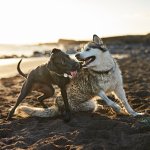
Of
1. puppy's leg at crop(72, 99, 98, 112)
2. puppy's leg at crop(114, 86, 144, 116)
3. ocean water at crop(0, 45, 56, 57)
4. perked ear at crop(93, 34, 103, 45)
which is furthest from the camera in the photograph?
ocean water at crop(0, 45, 56, 57)

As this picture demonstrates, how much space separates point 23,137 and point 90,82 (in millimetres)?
2022

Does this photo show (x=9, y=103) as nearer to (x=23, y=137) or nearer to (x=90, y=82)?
(x=90, y=82)

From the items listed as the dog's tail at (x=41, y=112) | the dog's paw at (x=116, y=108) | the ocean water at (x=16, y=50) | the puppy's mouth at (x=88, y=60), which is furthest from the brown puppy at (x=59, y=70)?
the ocean water at (x=16, y=50)

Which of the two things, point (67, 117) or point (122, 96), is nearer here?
point (67, 117)

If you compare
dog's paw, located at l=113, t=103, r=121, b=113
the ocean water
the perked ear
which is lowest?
the ocean water

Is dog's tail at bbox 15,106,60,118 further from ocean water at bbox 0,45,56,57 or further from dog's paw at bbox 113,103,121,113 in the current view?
ocean water at bbox 0,45,56,57

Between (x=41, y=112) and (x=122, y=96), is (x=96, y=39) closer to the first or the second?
(x=122, y=96)

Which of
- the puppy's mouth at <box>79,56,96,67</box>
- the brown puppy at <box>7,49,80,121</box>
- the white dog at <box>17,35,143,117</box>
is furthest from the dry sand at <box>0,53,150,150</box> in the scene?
the puppy's mouth at <box>79,56,96,67</box>

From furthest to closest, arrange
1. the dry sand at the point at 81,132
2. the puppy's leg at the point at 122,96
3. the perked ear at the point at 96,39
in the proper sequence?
the puppy's leg at the point at 122,96
the perked ear at the point at 96,39
the dry sand at the point at 81,132

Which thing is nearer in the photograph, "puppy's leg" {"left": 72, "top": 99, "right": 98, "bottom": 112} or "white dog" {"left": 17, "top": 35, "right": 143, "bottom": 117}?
"white dog" {"left": 17, "top": 35, "right": 143, "bottom": 117}

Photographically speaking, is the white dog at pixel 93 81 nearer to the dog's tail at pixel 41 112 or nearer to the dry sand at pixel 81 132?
the dog's tail at pixel 41 112

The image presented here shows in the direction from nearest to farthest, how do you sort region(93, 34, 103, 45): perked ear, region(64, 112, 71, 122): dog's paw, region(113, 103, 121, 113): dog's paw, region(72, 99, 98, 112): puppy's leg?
region(64, 112, 71, 122): dog's paw < region(113, 103, 121, 113): dog's paw < region(93, 34, 103, 45): perked ear < region(72, 99, 98, 112): puppy's leg

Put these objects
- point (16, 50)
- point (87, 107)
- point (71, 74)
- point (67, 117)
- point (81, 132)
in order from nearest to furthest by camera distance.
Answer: point (81, 132) < point (67, 117) < point (71, 74) < point (87, 107) < point (16, 50)

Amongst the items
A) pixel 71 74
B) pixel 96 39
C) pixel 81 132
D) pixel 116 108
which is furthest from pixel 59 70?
pixel 81 132
